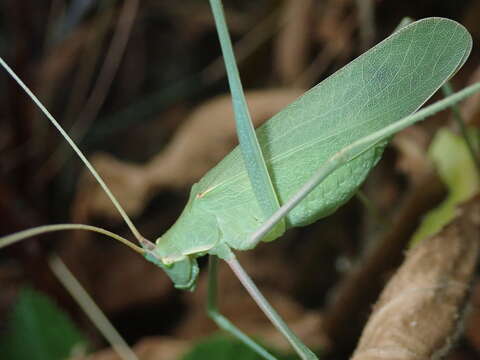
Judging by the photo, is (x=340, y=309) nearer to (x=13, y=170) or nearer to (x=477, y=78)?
(x=477, y=78)

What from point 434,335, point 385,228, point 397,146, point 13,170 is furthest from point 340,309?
point 13,170

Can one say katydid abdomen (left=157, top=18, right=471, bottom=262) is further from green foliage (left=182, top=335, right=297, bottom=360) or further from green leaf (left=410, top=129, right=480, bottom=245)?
green foliage (left=182, top=335, right=297, bottom=360)

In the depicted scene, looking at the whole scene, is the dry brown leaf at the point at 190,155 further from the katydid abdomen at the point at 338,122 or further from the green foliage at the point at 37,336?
the katydid abdomen at the point at 338,122

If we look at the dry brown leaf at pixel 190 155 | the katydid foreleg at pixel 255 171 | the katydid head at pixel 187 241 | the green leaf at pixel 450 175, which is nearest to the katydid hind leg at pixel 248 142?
the katydid foreleg at pixel 255 171

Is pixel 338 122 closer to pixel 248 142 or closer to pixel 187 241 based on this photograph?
pixel 248 142

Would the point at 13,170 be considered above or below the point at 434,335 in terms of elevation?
above

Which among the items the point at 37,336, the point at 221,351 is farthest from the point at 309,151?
the point at 37,336
